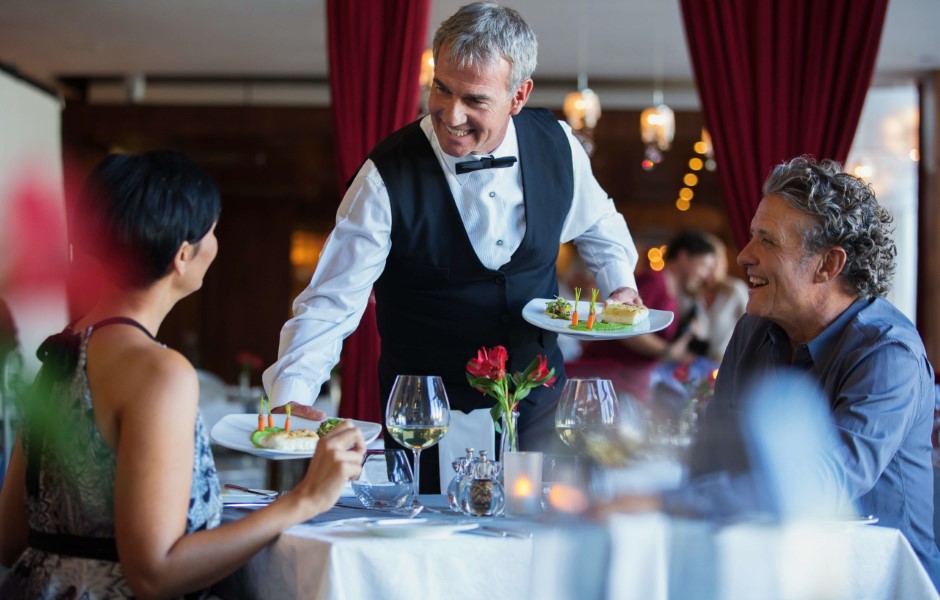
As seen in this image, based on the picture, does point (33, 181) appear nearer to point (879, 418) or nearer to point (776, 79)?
point (776, 79)

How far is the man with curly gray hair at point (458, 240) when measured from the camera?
2318 mm

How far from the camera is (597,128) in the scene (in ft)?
31.3

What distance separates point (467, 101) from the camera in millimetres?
2305

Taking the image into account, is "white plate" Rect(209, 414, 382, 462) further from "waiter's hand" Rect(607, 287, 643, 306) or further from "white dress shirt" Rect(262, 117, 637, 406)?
"waiter's hand" Rect(607, 287, 643, 306)

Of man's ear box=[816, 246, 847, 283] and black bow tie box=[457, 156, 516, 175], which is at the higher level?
black bow tie box=[457, 156, 516, 175]

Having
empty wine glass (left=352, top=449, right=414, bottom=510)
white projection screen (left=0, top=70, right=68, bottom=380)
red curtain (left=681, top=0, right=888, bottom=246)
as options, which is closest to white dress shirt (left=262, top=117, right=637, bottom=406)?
empty wine glass (left=352, top=449, right=414, bottom=510)

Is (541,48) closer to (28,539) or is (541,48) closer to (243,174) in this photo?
(243,174)

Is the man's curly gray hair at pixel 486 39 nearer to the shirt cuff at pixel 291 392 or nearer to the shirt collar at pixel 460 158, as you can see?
the shirt collar at pixel 460 158

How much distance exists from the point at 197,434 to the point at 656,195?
36.9 ft

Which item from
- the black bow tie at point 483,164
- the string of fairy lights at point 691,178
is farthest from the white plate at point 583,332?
the string of fairy lights at point 691,178

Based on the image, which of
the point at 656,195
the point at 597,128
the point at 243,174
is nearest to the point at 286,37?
the point at 597,128

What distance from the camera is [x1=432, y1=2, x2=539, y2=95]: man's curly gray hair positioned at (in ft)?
7.48

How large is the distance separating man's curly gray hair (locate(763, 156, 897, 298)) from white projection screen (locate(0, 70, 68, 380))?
16.6ft

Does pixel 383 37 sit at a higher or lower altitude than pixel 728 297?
higher
